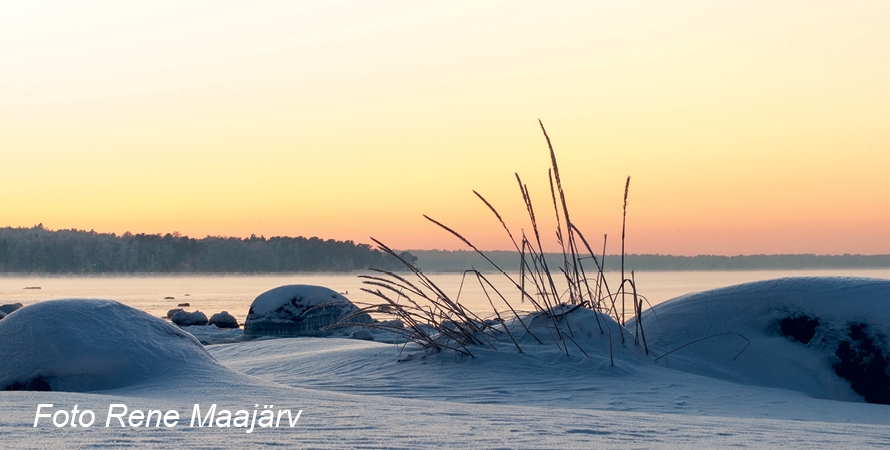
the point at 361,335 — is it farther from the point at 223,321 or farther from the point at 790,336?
the point at 790,336

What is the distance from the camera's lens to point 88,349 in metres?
3.97

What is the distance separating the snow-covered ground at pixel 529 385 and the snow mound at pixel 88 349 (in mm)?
11

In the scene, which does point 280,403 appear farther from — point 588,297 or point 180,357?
point 588,297

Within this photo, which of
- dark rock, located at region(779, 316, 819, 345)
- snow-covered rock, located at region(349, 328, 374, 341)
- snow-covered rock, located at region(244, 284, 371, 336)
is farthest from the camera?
snow-covered rock, located at region(244, 284, 371, 336)

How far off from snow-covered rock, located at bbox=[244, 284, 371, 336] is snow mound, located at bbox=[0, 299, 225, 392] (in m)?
6.41

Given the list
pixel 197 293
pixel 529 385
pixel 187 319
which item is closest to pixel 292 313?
pixel 187 319

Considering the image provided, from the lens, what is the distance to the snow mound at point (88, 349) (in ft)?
12.8

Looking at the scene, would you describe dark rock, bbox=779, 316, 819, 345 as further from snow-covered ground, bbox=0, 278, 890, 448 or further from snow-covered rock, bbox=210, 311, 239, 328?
snow-covered rock, bbox=210, 311, 239, 328

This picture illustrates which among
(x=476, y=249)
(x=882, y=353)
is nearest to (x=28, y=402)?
(x=476, y=249)

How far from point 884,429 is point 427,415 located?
5.38 feet

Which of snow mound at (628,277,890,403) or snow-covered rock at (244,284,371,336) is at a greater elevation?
snow mound at (628,277,890,403)

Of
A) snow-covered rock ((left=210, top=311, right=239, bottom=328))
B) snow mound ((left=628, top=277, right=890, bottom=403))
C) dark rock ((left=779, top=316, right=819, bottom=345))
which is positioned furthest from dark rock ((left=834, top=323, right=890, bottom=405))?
snow-covered rock ((left=210, top=311, right=239, bottom=328))

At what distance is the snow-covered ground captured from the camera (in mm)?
2184

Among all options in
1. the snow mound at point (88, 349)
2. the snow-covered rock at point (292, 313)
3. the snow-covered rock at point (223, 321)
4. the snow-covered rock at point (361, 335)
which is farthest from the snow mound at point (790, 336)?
the snow-covered rock at point (223, 321)
